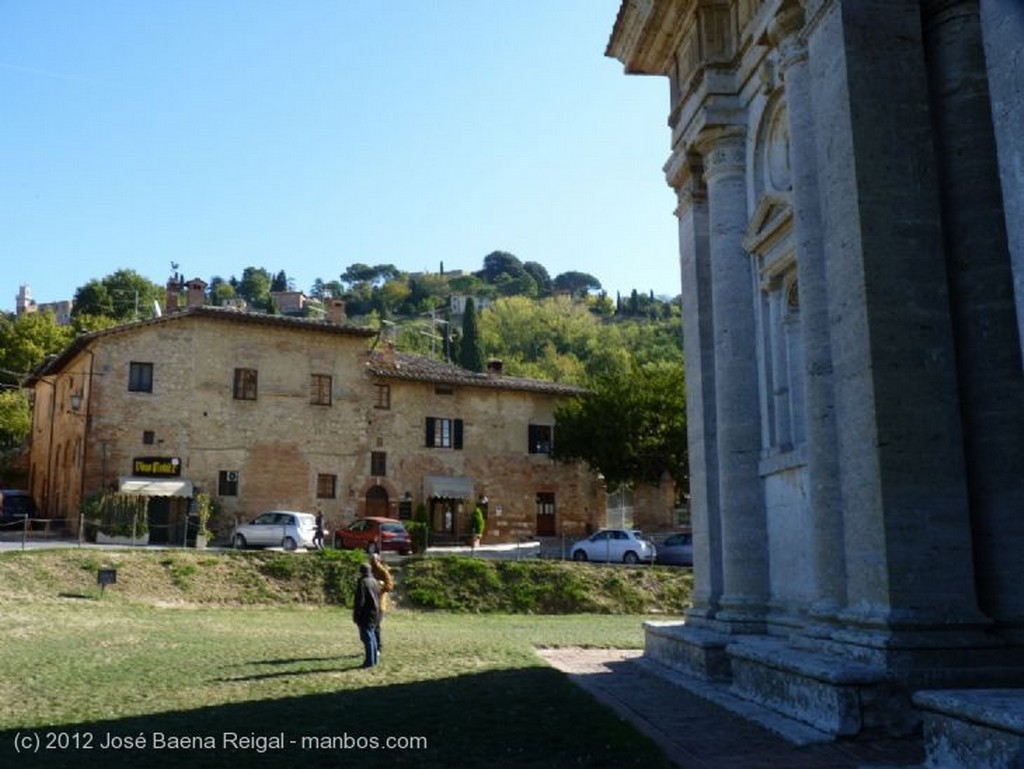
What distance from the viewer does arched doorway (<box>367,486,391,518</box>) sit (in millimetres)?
40969

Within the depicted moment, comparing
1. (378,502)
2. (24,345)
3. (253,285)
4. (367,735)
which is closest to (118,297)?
(24,345)

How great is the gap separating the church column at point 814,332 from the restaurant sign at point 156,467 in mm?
31944

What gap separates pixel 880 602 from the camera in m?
7.34

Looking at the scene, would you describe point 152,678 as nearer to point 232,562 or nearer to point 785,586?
point 785,586

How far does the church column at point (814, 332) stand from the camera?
335 inches

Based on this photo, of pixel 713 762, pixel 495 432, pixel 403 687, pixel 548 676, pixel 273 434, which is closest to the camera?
pixel 713 762

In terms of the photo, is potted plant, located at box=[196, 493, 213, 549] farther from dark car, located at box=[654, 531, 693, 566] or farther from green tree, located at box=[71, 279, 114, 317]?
green tree, located at box=[71, 279, 114, 317]

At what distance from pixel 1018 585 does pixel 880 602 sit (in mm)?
1159

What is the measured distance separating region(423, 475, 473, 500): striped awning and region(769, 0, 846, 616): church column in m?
33.7

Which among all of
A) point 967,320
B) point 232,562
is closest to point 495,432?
point 232,562

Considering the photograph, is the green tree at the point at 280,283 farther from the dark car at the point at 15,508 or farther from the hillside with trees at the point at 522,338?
the dark car at the point at 15,508

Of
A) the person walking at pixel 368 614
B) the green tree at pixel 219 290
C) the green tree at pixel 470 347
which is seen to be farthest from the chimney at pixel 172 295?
the green tree at pixel 219 290

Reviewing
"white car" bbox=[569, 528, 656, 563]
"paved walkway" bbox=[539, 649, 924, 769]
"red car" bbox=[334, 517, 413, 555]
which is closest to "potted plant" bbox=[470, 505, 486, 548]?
"red car" bbox=[334, 517, 413, 555]

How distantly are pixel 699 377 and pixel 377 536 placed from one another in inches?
868
